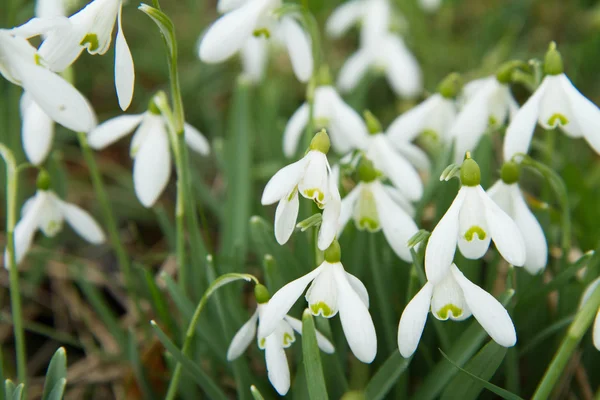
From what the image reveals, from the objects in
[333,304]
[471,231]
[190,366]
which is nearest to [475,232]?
[471,231]

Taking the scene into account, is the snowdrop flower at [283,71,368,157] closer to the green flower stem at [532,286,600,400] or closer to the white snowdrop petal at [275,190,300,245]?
the white snowdrop petal at [275,190,300,245]

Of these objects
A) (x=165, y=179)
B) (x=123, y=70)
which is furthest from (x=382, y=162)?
(x=123, y=70)

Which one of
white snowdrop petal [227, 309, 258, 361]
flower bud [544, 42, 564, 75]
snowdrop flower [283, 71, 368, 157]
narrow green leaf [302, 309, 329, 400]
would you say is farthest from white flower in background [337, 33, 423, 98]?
narrow green leaf [302, 309, 329, 400]

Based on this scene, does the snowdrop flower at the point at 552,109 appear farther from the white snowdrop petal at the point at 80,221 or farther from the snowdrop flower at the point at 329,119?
the white snowdrop petal at the point at 80,221

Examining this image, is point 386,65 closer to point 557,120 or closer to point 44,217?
point 557,120

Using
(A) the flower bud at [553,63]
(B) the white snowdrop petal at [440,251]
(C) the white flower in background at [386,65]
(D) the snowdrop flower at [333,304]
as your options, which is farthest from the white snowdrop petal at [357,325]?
(C) the white flower in background at [386,65]

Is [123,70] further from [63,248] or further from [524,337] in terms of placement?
[63,248]

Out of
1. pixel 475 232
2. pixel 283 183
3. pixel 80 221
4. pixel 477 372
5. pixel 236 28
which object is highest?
pixel 236 28
